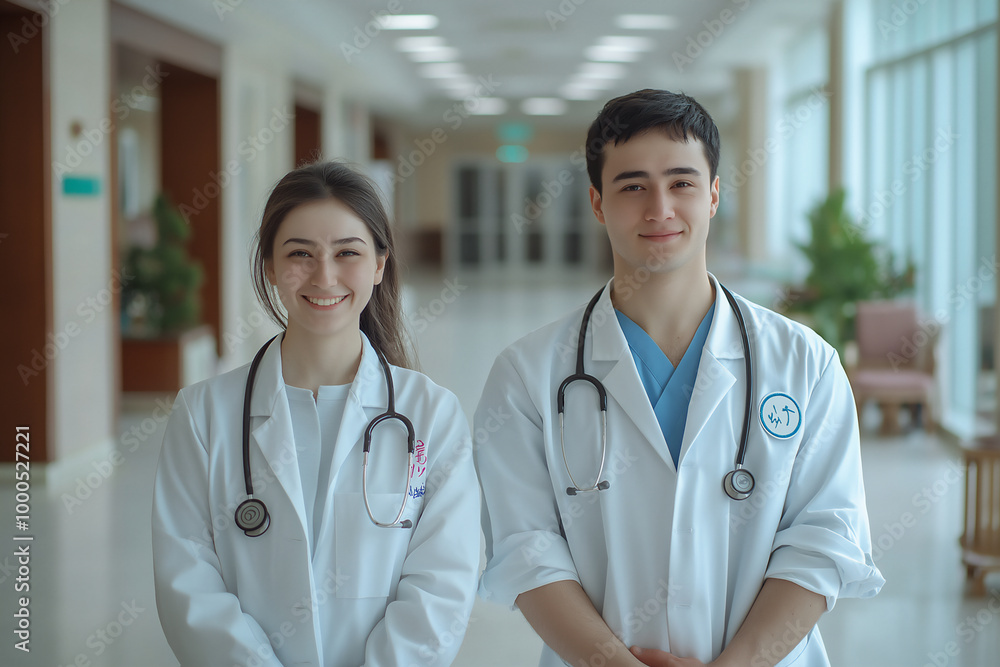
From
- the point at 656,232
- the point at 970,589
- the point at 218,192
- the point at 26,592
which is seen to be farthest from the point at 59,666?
the point at 218,192

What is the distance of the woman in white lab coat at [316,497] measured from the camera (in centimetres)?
170

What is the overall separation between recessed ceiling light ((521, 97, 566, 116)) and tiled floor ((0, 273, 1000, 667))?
42.2ft

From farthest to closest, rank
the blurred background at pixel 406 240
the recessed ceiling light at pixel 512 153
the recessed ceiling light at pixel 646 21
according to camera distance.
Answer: the recessed ceiling light at pixel 512 153
the recessed ceiling light at pixel 646 21
the blurred background at pixel 406 240

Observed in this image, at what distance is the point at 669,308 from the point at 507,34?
10.0 m

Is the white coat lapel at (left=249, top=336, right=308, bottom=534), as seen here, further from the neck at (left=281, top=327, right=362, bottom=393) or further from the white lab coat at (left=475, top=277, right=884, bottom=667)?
the white lab coat at (left=475, top=277, right=884, bottom=667)

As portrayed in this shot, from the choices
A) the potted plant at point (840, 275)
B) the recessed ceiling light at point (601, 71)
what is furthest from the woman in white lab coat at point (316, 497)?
the recessed ceiling light at point (601, 71)

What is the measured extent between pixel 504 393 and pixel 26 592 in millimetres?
3044

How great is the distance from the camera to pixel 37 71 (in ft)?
18.4

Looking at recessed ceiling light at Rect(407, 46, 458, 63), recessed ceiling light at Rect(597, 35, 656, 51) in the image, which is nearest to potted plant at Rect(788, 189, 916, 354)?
recessed ceiling light at Rect(597, 35, 656, 51)

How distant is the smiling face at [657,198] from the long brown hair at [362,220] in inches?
18.9

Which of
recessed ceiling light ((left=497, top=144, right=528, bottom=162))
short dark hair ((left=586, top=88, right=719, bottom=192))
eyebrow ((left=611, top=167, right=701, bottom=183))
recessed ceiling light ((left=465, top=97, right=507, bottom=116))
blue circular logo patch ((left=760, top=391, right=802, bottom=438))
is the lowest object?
blue circular logo patch ((left=760, top=391, right=802, bottom=438))

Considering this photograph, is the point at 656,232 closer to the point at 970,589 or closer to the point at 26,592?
the point at 970,589

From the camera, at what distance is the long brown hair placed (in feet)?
5.95

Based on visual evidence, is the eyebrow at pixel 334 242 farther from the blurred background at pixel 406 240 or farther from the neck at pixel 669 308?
the neck at pixel 669 308
